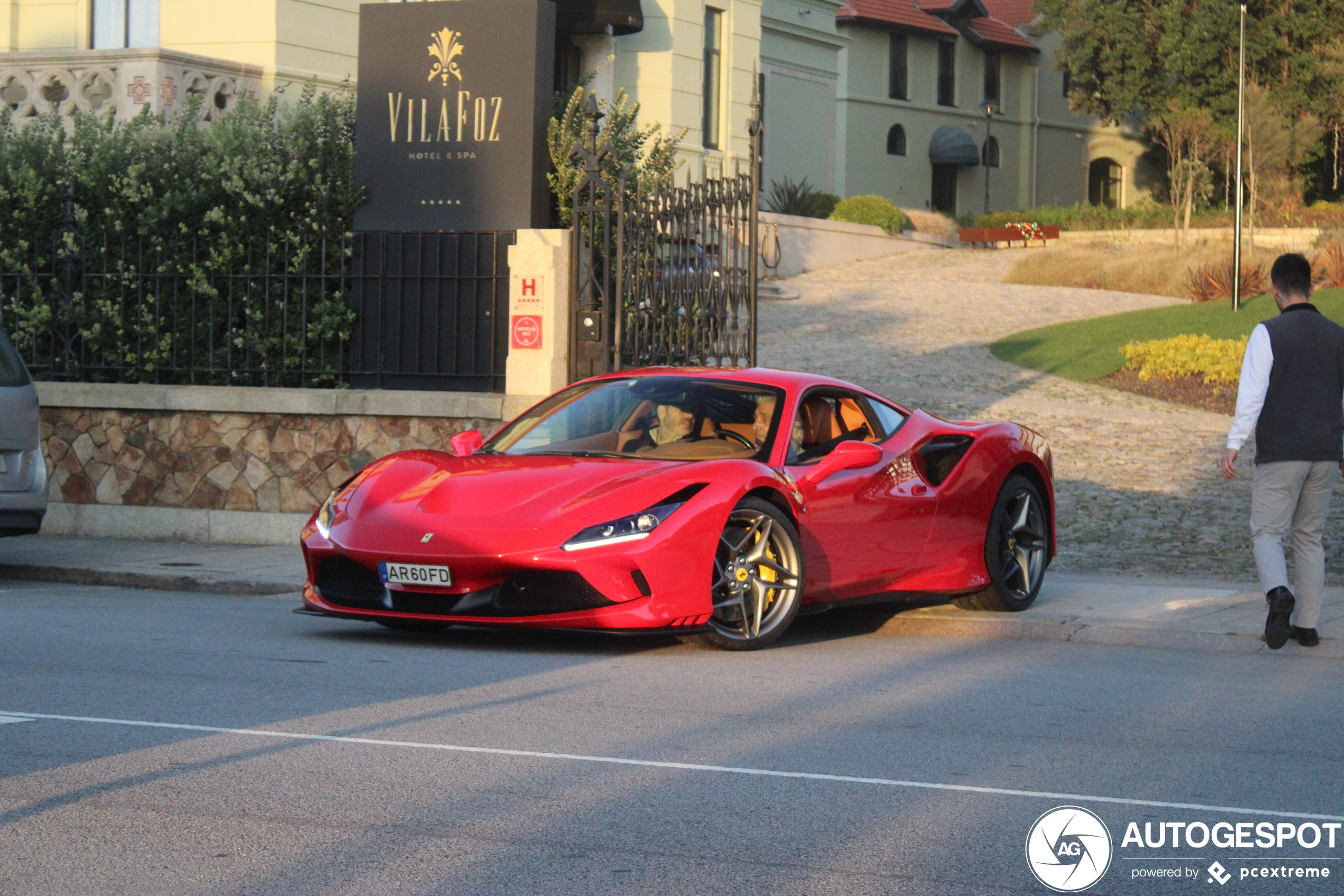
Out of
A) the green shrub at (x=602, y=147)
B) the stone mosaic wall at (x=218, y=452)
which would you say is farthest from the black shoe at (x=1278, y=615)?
the stone mosaic wall at (x=218, y=452)

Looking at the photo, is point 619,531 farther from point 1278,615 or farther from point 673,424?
point 1278,615

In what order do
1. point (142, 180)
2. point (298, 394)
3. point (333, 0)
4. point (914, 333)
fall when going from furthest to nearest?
point (914, 333) → point (333, 0) → point (142, 180) → point (298, 394)

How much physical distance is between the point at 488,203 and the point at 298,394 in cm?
221

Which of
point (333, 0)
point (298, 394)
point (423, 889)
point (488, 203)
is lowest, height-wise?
point (423, 889)

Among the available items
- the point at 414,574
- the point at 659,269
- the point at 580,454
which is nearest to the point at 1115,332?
A: the point at 659,269

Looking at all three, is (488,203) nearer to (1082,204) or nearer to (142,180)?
(142,180)

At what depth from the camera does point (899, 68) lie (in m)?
56.7

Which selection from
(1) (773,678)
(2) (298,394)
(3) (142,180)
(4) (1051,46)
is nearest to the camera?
(1) (773,678)

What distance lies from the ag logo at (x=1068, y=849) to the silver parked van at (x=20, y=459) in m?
8.20

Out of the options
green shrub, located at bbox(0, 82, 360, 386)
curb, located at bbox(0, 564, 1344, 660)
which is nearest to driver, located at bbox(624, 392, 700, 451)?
curb, located at bbox(0, 564, 1344, 660)

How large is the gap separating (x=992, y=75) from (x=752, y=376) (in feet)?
179

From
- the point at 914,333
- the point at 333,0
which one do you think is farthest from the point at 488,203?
the point at 914,333

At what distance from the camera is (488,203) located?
44.5 ft

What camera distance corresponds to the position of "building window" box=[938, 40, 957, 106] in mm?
58625
